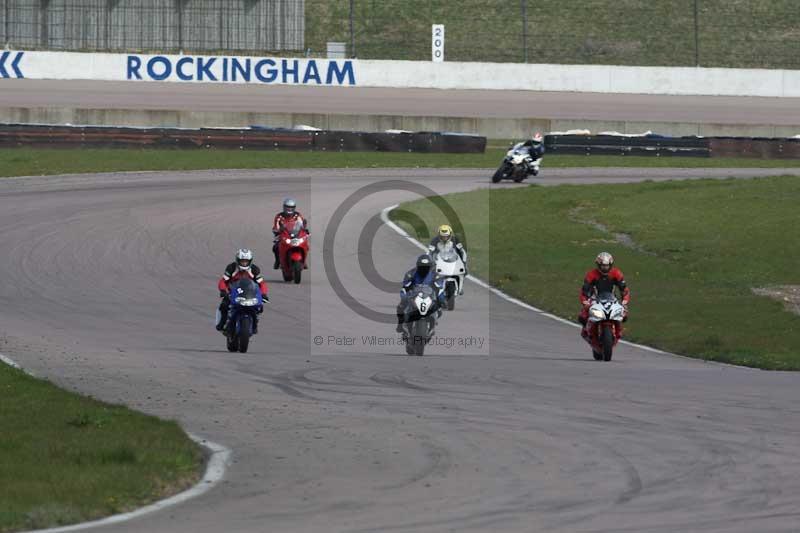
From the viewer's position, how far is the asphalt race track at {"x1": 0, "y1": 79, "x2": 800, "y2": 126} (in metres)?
53.9

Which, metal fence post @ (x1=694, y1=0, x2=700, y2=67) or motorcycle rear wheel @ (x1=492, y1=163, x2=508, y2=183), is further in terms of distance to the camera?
metal fence post @ (x1=694, y1=0, x2=700, y2=67)

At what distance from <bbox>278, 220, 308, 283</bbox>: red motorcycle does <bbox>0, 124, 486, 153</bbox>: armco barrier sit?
22.4m

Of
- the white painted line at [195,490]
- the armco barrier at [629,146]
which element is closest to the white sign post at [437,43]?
the armco barrier at [629,146]

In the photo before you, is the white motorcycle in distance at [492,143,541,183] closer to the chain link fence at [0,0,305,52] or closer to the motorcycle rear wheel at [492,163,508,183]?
the motorcycle rear wheel at [492,163,508,183]

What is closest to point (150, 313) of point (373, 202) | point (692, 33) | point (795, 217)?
point (373, 202)

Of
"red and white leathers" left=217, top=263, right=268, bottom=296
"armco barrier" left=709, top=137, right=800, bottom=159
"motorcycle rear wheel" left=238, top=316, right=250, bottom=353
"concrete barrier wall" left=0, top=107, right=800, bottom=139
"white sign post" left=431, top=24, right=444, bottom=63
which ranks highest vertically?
"white sign post" left=431, top=24, right=444, bottom=63

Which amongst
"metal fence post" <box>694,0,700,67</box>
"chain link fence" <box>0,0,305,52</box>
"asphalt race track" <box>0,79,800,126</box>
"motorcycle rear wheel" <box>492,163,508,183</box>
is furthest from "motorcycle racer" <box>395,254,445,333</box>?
"metal fence post" <box>694,0,700,67</box>

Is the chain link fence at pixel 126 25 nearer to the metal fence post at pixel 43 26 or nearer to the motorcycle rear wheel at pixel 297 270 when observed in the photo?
the metal fence post at pixel 43 26

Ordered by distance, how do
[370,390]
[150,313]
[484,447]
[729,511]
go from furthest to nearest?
[150,313] < [370,390] < [484,447] < [729,511]

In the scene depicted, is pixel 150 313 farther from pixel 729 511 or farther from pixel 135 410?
pixel 729 511

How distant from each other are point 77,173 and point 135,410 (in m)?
27.9

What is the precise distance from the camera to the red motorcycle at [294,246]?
24250 mm

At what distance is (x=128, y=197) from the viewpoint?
3522cm

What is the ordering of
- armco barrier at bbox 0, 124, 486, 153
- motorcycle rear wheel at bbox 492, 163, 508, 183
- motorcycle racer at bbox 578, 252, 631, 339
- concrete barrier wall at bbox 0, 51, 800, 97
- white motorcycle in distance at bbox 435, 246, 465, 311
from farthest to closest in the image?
1. concrete barrier wall at bbox 0, 51, 800, 97
2. armco barrier at bbox 0, 124, 486, 153
3. motorcycle rear wheel at bbox 492, 163, 508, 183
4. white motorcycle in distance at bbox 435, 246, 465, 311
5. motorcycle racer at bbox 578, 252, 631, 339
